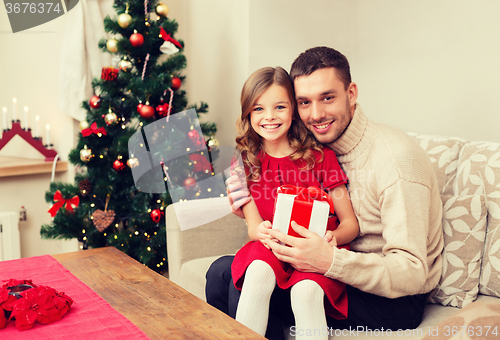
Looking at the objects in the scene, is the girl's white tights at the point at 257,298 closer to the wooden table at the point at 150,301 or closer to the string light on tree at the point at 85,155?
the wooden table at the point at 150,301

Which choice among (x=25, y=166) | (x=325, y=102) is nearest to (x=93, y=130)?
(x=25, y=166)

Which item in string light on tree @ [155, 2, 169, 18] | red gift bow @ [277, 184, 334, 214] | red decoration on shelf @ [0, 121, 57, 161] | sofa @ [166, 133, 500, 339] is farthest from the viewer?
red decoration on shelf @ [0, 121, 57, 161]

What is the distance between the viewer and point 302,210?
3.68ft

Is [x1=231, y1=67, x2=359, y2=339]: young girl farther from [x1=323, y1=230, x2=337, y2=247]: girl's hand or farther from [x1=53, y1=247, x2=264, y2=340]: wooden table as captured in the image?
[x1=53, y1=247, x2=264, y2=340]: wooden table

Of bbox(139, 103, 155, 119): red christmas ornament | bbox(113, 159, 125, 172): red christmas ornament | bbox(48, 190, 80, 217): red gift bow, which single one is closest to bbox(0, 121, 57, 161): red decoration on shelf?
bbox(48, 190, 80, 217): red gift bow

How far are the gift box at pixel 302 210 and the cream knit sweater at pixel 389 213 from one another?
10 centimetres

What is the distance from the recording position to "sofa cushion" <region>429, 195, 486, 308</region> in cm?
125

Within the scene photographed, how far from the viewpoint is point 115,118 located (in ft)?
7.10

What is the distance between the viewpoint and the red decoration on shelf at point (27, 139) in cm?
255

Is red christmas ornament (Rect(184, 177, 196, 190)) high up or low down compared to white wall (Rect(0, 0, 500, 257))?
down

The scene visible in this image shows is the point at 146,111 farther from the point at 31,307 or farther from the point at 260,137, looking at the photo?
the point at 31,307

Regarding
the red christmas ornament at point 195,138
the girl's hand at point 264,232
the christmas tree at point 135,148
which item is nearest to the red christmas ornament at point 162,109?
the christmas tree at point 135,148

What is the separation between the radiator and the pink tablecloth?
147cm

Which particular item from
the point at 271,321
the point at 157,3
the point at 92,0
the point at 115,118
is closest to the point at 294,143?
the point at 271,321
